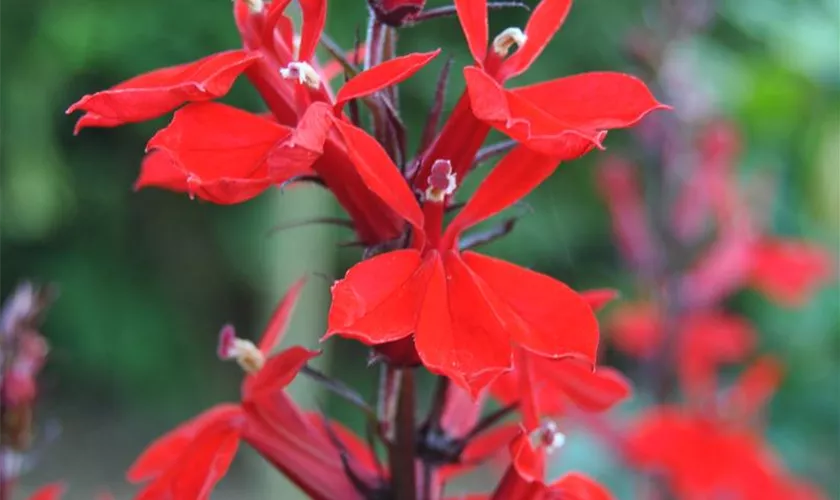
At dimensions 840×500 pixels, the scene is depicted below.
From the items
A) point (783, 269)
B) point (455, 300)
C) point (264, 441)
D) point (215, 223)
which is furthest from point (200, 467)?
point (215, 223)

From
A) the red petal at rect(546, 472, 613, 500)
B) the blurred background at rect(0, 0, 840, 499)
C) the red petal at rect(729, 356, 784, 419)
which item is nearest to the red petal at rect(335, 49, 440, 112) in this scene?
the red petal at rect(546, 472, 613, 500)

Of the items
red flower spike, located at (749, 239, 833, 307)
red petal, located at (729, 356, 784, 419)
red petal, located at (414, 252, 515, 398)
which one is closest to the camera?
red petal, located at (414, 252, 515, 398)

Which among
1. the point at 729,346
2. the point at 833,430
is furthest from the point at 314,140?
the point at 833,430

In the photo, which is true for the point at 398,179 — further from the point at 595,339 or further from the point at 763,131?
the point at 763,131

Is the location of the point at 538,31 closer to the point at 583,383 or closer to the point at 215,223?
the point at 583,383

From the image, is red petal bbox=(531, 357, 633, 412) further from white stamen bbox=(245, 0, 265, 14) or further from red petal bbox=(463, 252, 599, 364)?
white stamen bbox=(245, 0, 265, 14)

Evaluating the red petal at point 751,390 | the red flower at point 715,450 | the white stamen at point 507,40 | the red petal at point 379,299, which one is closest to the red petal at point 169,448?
the red petal at point 379,299
